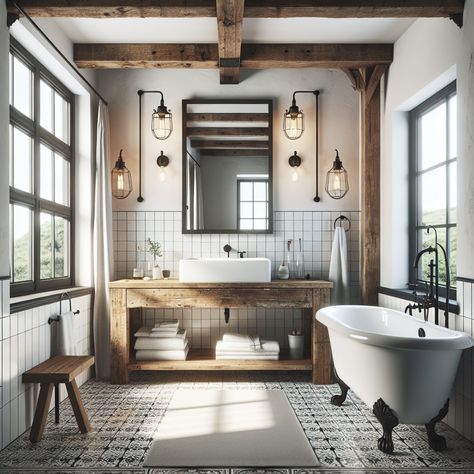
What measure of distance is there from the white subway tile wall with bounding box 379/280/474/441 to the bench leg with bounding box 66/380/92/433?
2.23m

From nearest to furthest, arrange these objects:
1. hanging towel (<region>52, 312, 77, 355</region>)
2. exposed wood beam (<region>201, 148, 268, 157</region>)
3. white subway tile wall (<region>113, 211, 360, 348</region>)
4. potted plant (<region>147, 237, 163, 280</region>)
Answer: hanging towel (<region>52, 312, 77, 355</region>) → potted plant (<region>147, 237, 163, 280</region>) → exposed wood beam (<region>201, 148, 268, 157</region>) → white subway tile wall (<region>113, 211, 360, 348</region>)

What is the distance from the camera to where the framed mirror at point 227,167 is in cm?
445

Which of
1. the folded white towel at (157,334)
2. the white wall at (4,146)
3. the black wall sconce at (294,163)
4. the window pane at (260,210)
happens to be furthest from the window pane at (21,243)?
the black wall sconce at (294,163)

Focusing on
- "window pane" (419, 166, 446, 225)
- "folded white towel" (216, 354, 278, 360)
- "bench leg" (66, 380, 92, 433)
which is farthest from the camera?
"folded white towel" (216, 354, 278, 360)

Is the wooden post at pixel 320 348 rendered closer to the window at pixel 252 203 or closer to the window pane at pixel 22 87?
the window at pixel 252 203

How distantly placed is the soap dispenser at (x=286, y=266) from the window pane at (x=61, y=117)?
217 centimetres

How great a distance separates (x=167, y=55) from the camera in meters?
3.98

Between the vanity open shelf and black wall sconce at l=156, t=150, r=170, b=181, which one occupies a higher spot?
black wall sconce at l=156, t=150, r=170, b=181

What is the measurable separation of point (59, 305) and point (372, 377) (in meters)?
2.18

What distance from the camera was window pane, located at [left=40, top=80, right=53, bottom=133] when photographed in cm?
356

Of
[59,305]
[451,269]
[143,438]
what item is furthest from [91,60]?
[451,269]

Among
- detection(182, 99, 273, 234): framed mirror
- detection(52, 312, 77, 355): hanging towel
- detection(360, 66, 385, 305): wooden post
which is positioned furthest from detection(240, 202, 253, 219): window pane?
detection(52, 312, 77, 355): hanging towel

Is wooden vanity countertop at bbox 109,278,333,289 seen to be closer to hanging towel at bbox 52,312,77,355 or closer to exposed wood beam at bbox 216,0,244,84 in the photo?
hanging towel at bbox 52,312,77,355

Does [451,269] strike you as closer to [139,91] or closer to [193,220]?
[193,220]
